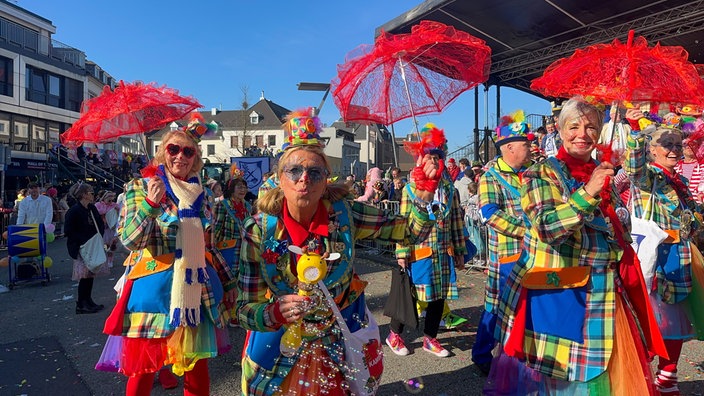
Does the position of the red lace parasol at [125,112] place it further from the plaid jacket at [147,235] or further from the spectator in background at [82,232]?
the spectator in background at [82,232]

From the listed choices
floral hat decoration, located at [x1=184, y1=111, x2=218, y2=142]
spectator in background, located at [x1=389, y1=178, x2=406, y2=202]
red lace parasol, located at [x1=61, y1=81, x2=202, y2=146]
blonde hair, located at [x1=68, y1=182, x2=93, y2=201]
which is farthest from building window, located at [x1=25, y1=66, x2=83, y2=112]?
floral hat decoration, located at [x1=184, y1=111, x2=218, y2=142]

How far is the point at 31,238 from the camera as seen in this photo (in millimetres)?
7777

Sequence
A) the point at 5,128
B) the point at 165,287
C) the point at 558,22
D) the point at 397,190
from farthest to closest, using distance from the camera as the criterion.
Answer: the point at 5,128
the point at 558,22
the point at 397,190
the point at 165,287

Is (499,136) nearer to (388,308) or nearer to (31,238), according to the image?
(388,308)

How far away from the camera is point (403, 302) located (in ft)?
14.1

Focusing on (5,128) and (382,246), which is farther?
(5,128)

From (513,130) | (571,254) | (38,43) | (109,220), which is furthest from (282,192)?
(38,43)

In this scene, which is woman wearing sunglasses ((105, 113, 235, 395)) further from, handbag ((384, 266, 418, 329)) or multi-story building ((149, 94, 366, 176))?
multi-story building ((149, 94, 366, 176))

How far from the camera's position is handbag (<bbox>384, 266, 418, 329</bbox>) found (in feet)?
13.9

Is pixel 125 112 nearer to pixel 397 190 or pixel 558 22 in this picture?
pixel 397 190

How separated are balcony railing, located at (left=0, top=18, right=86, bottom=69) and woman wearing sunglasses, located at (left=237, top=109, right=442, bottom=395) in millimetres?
34433

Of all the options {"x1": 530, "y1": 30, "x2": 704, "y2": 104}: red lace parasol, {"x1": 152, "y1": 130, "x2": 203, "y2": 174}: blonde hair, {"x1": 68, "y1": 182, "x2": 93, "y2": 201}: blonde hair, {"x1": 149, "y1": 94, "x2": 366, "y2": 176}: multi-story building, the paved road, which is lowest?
the paved road

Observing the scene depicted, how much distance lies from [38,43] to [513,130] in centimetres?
3714

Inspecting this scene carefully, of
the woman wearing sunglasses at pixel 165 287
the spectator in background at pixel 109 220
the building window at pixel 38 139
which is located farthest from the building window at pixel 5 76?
the woman wearing sunglasses at pixel 165 287
